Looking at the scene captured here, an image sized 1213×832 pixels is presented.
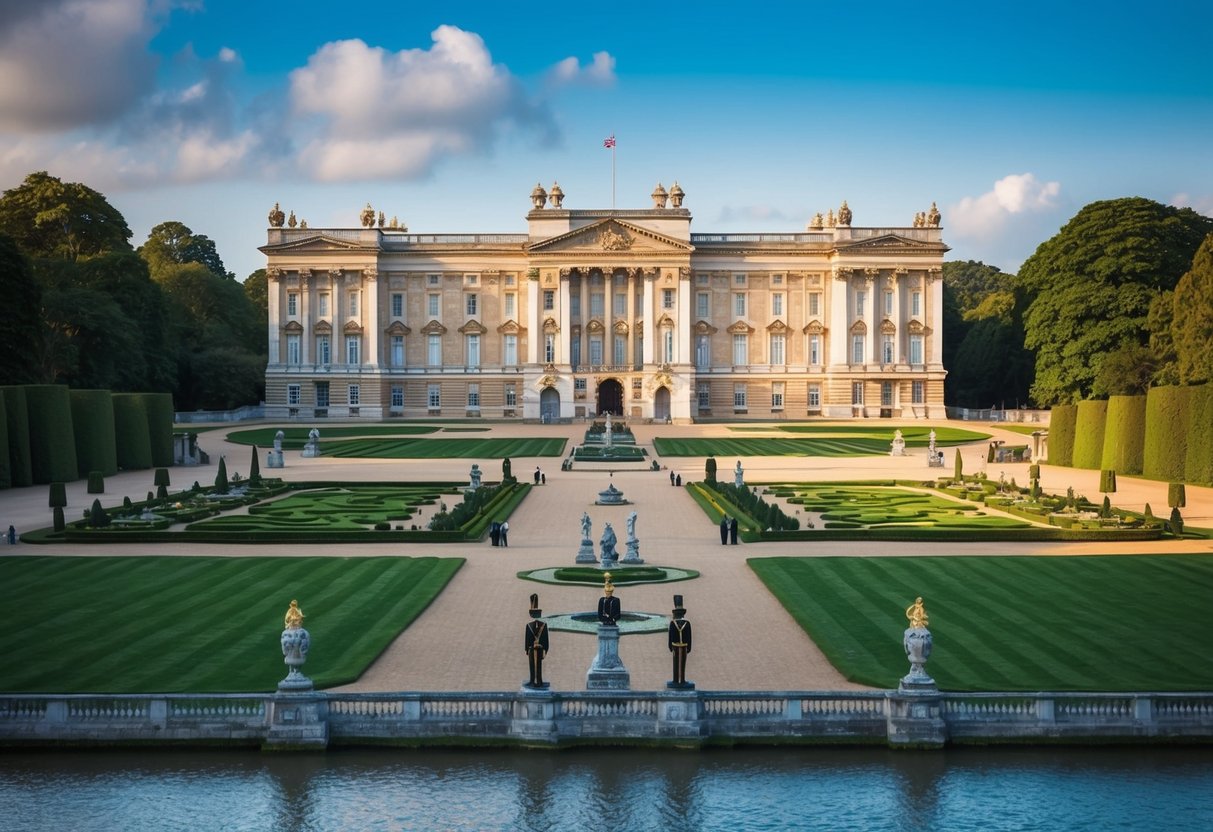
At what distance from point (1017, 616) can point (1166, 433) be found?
39.1 metres

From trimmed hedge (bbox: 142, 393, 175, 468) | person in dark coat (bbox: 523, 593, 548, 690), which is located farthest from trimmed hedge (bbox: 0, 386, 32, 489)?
person in dark coat (bbox: 523, 593, 548, 690)

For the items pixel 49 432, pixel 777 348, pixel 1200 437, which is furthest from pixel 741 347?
pixel 49 432

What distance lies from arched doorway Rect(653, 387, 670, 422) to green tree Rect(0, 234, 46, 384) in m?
55.8

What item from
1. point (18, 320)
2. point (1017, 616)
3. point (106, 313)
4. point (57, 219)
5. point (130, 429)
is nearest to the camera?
point (1017, 616)

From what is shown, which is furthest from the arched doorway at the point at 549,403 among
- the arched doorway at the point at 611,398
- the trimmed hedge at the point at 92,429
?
the trimmed hedge at the point at 92,429

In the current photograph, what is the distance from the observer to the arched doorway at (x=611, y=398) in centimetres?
12494

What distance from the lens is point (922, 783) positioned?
20.0 metres

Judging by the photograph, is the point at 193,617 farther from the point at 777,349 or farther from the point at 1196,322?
the point at 777,349

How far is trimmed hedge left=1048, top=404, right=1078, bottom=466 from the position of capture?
7550 centimetres

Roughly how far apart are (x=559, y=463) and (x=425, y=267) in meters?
55.0

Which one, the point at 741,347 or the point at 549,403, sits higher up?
the point at 741,347

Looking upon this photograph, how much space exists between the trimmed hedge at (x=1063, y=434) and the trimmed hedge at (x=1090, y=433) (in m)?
1.71

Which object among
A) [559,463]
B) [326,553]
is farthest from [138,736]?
[559,463]

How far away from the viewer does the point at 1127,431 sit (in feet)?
224
